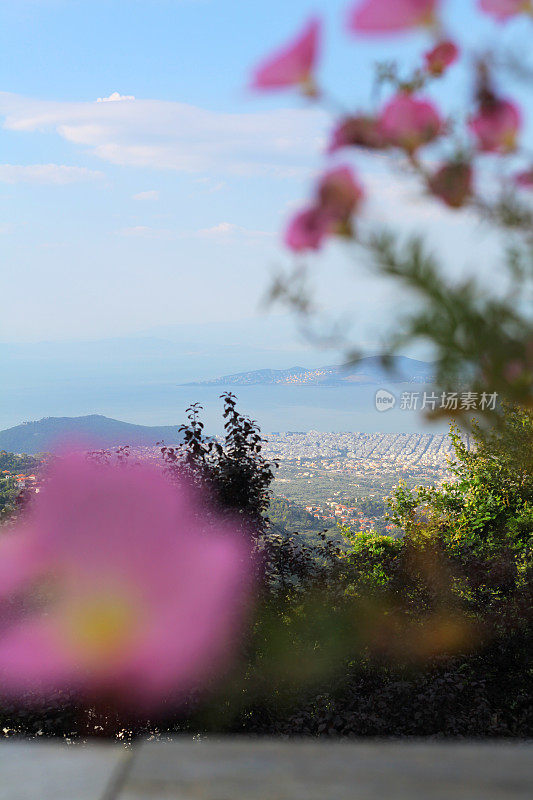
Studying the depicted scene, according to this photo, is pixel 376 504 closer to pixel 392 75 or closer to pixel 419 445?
pixel 419 445

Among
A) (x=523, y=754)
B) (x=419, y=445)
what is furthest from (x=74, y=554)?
(x=419, y=445)

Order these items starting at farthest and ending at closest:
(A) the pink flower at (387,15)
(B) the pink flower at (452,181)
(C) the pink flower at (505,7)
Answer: (B) the pink flower at (452,181), (C) the pink flower at (505,7), (A) the pink flower at (387,15)

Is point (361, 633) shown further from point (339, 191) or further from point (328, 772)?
point (339, 191)

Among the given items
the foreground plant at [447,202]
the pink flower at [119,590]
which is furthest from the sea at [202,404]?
the foreground plant at [447,202]

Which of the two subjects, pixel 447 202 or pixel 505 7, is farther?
pixel 447 202

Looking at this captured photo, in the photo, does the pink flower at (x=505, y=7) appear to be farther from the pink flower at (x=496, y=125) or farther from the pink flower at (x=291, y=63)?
the pink flower at (x=291, y=63)

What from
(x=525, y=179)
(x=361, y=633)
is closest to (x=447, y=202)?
(x=525, y=179)
